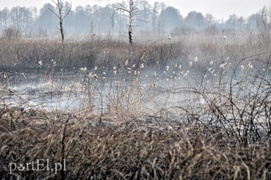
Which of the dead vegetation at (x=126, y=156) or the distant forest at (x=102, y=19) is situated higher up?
the distant forest at (x=102, y=19)

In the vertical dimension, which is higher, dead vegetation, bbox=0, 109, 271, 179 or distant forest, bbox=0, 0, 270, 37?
distant forest, bbox=0, 0, 270, 37

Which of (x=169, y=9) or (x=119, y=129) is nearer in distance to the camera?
(x=119, y=129)

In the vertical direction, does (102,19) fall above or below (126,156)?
above

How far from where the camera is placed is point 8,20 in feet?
346

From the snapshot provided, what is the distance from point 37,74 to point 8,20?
99.2 meters

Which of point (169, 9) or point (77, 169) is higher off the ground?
point (169, 9)

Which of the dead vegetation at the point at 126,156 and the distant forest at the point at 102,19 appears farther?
the distant forest at the point at 102,19

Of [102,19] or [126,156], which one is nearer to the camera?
[126,156]

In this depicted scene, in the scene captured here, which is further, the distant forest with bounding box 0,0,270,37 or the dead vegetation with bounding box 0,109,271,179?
the distant forest with bounding box 0,0,270,37

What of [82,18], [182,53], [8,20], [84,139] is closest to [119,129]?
[84,139]

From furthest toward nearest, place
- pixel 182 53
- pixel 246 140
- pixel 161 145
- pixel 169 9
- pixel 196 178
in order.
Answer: pixel 169 9 → pixel 182 53 → pixel 246 140 → pixel 161 145 → pixel 196 178

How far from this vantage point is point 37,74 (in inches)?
505

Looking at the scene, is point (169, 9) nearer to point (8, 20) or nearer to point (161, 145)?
point (8, 20)

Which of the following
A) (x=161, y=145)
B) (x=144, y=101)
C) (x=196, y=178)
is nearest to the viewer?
(x=196, y=178)
